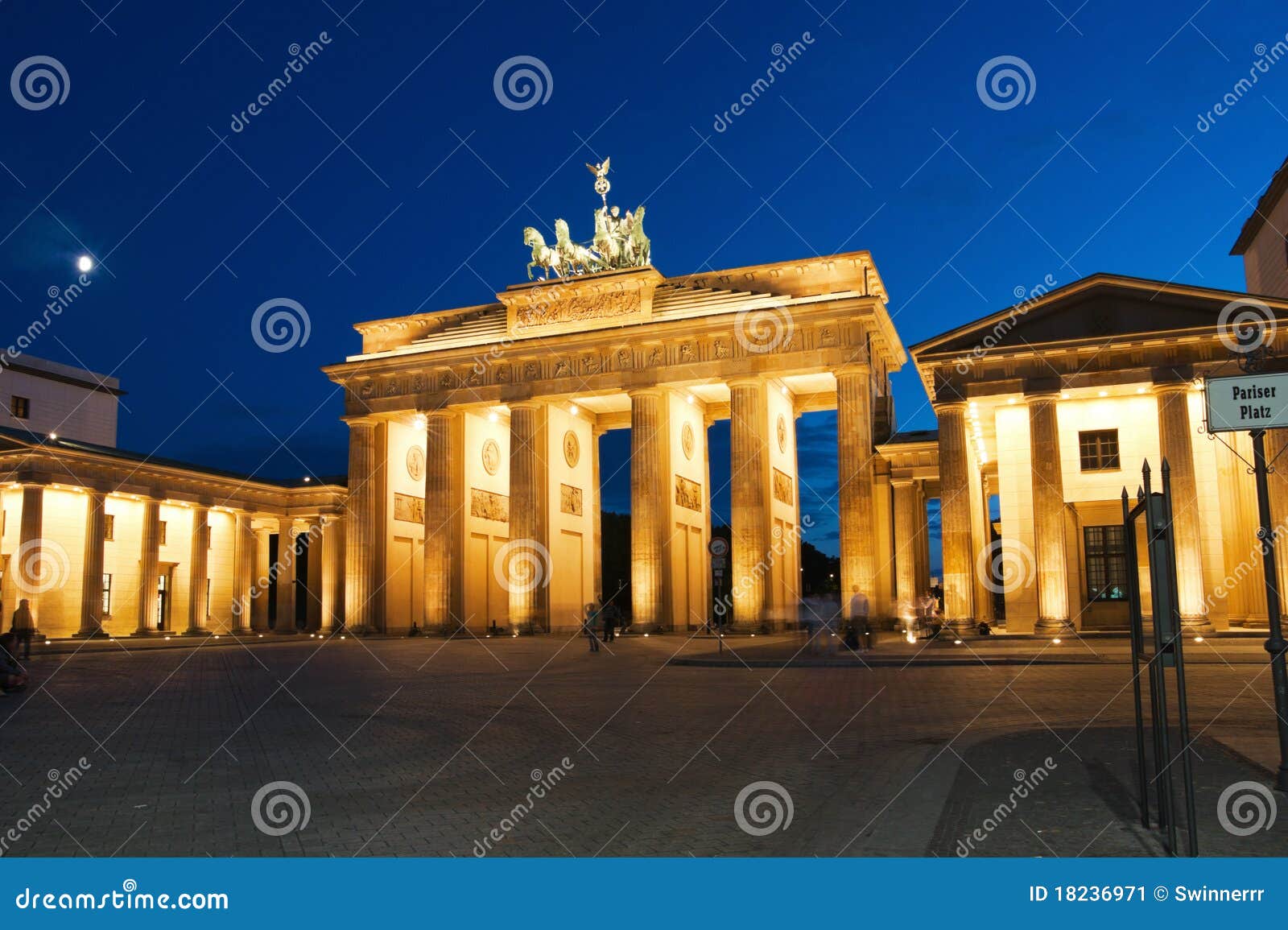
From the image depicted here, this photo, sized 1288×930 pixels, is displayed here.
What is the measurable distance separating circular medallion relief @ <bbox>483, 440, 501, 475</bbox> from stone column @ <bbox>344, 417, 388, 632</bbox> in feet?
16.6

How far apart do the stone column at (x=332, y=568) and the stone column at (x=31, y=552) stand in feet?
46.9

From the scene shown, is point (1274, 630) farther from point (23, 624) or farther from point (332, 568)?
point (332, 568)

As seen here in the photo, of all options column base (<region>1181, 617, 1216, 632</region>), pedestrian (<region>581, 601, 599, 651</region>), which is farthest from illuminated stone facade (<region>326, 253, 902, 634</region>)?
column base (<region>1181, 617, 1216, 632</region>)

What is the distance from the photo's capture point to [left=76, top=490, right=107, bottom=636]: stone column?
53.2 meters

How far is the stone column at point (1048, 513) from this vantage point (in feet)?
115

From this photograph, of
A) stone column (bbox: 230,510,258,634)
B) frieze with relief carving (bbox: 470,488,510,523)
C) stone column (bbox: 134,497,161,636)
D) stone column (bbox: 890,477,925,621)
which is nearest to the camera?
stone column (bbox: 890,477,925,621)

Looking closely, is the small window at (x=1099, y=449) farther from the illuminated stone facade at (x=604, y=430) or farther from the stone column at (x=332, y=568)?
the stone column at (x=332, y=568)

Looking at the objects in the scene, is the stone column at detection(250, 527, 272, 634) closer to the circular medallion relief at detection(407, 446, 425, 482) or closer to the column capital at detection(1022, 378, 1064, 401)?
the circular medallion relief at detection(407, 446, 425, 482)

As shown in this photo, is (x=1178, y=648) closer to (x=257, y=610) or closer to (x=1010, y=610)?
(x=1010, y=610)

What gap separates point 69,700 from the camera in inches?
714

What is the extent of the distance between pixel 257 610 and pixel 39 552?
623 inches

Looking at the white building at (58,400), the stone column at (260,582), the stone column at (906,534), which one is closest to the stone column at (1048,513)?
the stone column at (906,534)

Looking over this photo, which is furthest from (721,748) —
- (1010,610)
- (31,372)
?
(31,372)

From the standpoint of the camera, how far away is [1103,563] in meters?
39.4
